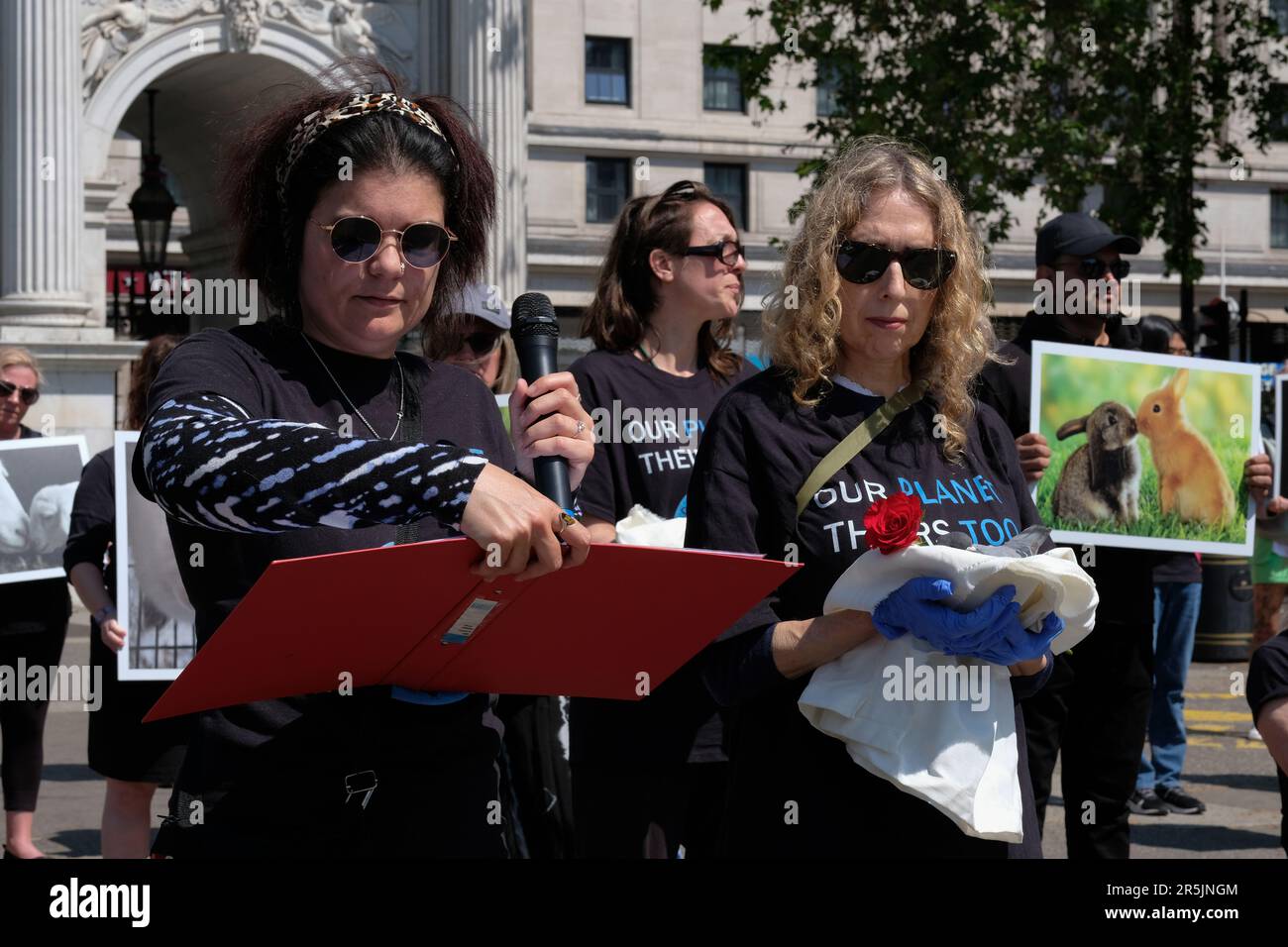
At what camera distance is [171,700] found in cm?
246

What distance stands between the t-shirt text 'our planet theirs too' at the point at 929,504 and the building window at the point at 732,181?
134 ft

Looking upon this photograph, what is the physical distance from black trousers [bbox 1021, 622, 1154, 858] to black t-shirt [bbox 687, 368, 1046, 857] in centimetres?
265

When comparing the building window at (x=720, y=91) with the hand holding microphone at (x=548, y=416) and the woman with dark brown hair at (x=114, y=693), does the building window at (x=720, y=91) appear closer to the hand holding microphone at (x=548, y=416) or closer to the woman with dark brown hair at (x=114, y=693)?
the woman with dark brown hair at (x=114, y=693)

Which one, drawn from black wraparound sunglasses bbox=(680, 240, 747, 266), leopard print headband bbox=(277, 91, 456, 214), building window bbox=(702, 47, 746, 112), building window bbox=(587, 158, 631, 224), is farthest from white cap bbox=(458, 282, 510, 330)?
building window bbox=(702, 47, 746, 112)

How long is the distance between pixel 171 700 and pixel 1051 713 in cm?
388

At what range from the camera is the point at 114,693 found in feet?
23.2

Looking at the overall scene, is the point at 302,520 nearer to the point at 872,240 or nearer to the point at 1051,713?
the point at 872,240

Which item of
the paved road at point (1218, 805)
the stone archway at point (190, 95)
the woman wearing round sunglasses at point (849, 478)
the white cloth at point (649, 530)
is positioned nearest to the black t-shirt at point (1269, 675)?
the woman wearing round sunglasses at point (849, 478)

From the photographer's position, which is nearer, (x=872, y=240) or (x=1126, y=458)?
(x=872, y=240)

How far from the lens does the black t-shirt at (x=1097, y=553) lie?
5.96m
